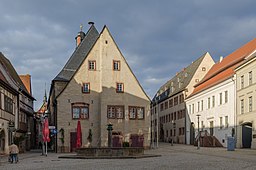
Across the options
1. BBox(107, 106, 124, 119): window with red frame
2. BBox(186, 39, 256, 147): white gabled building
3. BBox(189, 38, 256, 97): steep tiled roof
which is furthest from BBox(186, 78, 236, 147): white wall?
BBox(107, 106, 124, 119): window with red frame

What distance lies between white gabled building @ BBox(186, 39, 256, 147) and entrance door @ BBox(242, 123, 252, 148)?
7.76ft

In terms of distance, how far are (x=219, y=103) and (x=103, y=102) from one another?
16.7 metres

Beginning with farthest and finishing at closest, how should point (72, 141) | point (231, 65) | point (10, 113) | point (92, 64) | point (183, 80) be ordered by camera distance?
point (183, 80) → point (231, 65) → point (92, 64) → point (72, 141) → point (10, 113)

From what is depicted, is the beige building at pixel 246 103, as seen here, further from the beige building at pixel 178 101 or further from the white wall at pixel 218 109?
the beige building at pixel 178 101

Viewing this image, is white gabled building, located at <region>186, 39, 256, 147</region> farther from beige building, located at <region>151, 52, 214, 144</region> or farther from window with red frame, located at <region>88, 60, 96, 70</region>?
window with red frame, located at <region>88, 60, 96, 70</region>

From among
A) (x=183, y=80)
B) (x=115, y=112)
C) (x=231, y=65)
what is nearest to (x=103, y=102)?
(x=115, y=112)

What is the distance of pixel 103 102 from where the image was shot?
48344mm

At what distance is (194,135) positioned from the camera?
2589 inches

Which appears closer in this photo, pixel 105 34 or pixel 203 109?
pixel 105 34

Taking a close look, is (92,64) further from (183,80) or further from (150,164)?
(183,80)

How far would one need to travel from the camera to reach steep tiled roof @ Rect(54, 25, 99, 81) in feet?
172

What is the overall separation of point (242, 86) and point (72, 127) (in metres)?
20.3

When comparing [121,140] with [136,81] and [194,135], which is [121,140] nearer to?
[136,81]

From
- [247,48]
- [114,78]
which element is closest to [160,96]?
[247,48]
